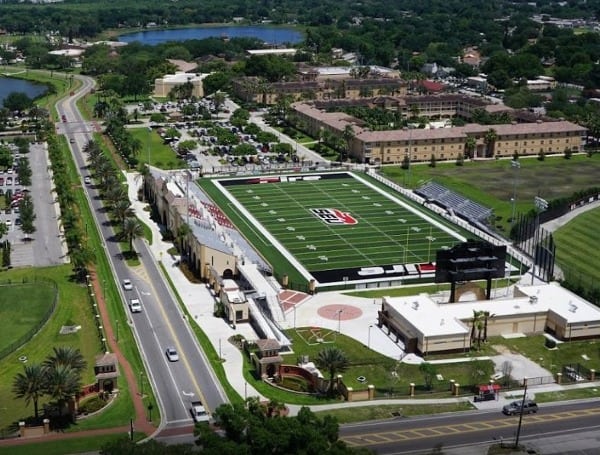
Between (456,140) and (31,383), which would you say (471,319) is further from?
(456,140)

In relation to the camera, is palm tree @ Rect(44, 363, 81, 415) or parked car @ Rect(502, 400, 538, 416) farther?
parked car @ Rect(502, 400, 538, 416)

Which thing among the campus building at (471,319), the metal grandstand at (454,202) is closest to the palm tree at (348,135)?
the metal grandstand at (454,202)

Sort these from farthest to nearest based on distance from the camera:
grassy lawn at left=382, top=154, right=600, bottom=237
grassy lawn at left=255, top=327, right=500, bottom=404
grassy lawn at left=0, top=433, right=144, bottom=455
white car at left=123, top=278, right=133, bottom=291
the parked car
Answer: grassy lawn at left=382, top=154, right=600, bottom=237 < white car at left=123, top=278, right=133, bottom=291 < grassy lawn at left=255, top=327, right=500, bottom=404 < the parked car < grassy lawn at left=0, top=433, right=144, bottom=455

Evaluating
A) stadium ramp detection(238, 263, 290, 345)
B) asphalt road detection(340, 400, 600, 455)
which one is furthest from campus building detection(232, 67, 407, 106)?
asphalt road detection(340, 400, 600, 455)

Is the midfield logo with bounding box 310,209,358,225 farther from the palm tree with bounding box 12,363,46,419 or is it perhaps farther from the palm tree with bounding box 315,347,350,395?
the palm tree with bounding box 12,363,46,419

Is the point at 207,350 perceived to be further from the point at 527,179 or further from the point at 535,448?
the point at 527,179

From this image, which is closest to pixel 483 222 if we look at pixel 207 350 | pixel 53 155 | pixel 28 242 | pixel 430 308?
pixel 430 308

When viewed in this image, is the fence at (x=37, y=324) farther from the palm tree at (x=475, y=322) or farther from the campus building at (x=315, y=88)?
the campus building at (x=315, y=88)
